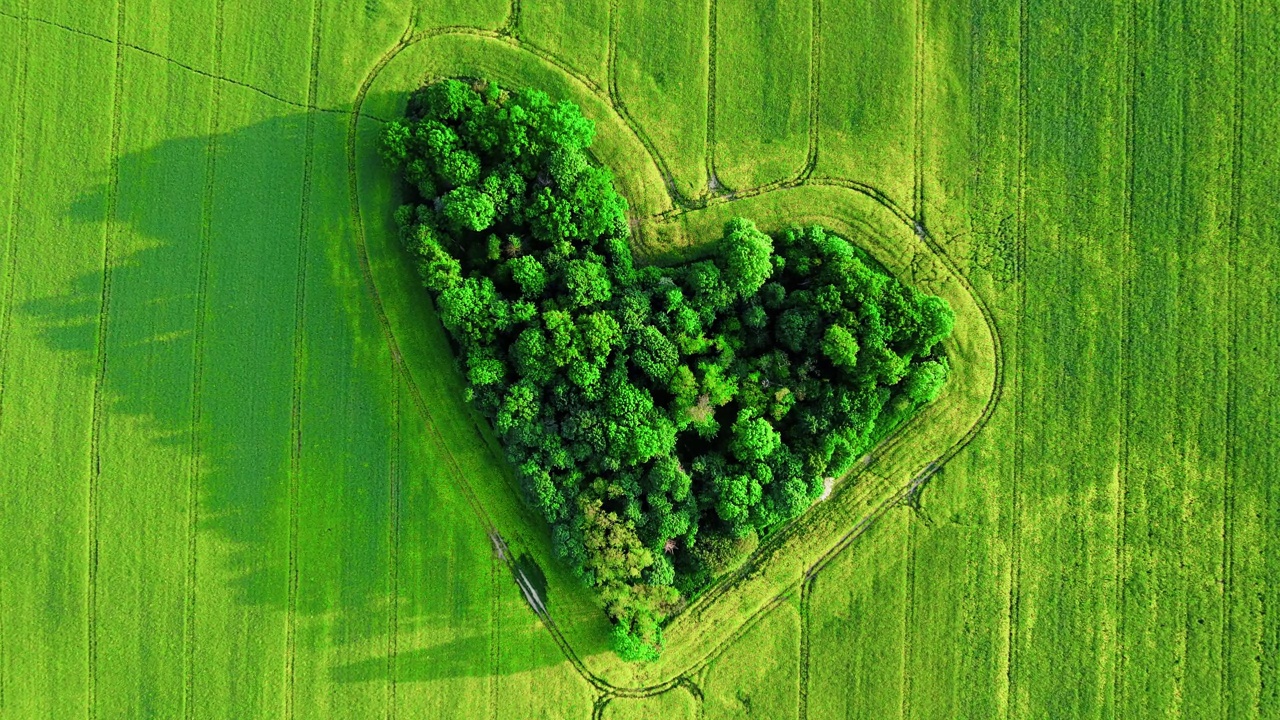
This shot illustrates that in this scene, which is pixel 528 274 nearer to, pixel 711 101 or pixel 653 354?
pixel 653 354

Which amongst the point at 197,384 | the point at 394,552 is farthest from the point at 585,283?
the point at 197,384

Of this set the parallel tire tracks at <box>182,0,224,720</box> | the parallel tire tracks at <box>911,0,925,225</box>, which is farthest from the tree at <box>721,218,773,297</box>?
the parallel tire tracks at <box>182,0,224,720</box>

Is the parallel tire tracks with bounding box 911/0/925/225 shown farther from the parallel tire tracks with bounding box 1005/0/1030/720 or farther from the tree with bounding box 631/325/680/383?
the tree with bounding box 631/325/680/383

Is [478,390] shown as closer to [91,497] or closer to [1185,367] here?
[91,497]

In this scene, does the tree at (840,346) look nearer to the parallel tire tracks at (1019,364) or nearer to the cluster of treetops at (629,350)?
the cluster of treetops at (629,350)

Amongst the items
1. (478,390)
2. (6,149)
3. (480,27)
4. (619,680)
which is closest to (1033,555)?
(619,680)

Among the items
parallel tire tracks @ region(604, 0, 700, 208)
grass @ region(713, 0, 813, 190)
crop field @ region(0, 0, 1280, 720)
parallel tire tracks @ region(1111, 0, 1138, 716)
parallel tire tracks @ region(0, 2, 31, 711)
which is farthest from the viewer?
grass @ region(713, 0, 813, 190)
